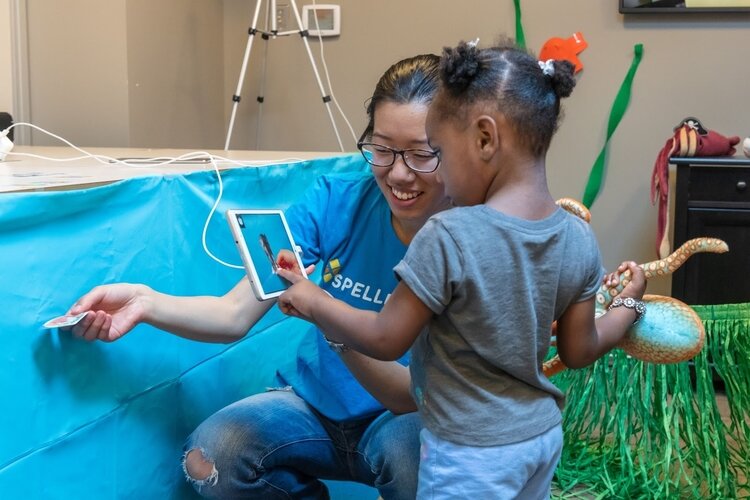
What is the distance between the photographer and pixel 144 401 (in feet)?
4.02

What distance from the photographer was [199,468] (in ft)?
4.08

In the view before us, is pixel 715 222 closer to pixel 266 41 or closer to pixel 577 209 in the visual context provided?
pixel 577 209

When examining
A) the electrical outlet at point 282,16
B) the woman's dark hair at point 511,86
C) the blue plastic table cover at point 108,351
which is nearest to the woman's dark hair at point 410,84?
the woman's dark hair at point 511,86

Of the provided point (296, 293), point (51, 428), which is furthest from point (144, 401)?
point (296, 293)

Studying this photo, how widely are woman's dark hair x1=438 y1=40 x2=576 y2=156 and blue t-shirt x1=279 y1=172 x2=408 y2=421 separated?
1.31 ft

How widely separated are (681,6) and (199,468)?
2538 mm

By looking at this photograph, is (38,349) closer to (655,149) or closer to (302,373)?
(302,373)

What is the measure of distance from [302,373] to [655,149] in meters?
2.18

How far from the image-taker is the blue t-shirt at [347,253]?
1300 mm

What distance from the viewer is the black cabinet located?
8.61ft

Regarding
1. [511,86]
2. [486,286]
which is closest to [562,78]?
[511,86]

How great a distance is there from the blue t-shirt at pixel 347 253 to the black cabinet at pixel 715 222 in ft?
5.36

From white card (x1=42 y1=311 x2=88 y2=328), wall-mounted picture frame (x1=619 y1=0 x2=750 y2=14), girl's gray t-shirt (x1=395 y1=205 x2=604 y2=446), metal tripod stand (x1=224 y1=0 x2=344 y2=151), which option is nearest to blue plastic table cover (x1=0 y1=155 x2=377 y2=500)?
white card (x1=42 y1=311 x2=88 y2=328)

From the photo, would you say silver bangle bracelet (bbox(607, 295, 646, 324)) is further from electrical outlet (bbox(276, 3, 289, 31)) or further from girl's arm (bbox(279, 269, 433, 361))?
electrical outlet (bbox(276, 3, 289, 31))
